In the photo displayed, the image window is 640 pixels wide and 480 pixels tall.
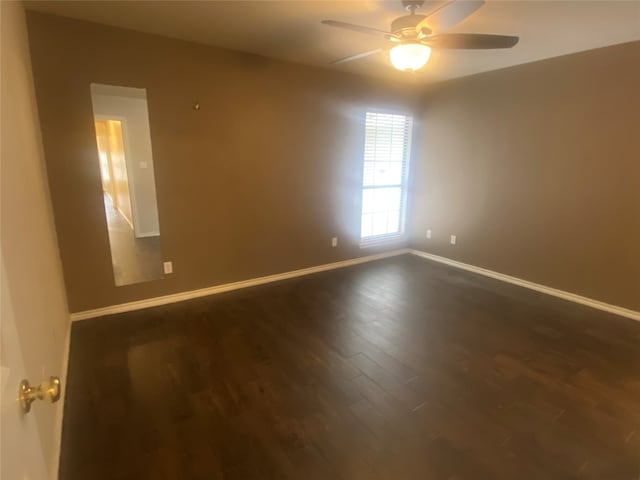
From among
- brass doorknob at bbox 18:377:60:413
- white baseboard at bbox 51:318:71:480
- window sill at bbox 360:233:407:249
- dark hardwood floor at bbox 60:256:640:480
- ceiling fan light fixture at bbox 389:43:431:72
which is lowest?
dark hardwood floor at bbox 60:256:640:480

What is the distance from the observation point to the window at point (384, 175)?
4625 mm

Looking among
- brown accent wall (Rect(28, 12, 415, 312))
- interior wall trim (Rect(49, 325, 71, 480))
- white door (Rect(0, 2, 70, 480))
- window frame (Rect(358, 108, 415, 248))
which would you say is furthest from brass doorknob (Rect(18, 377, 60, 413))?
window frame (Rect(358, 108, 415, 248))

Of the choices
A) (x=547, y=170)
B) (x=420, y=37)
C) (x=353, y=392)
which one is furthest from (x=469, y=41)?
(x=353, y=392)

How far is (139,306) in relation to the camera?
328 cm

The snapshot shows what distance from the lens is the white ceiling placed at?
234 centimetres

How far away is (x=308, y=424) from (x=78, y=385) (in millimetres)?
1491

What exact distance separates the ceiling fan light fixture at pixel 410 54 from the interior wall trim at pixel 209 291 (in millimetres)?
2652

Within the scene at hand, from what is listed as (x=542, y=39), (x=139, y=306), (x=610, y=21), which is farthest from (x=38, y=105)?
(x=610, y=21)

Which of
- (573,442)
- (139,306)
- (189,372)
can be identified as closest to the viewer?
(573,442)

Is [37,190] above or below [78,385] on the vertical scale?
above

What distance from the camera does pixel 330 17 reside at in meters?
2.51

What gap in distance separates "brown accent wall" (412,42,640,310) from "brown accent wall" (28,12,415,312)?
3.62 ft

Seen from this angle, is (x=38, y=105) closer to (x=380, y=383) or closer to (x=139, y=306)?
(x=139, y=306)

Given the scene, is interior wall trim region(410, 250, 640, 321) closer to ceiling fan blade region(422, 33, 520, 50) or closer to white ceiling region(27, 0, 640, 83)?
white ceiling region(27, 0, 640, 83)
